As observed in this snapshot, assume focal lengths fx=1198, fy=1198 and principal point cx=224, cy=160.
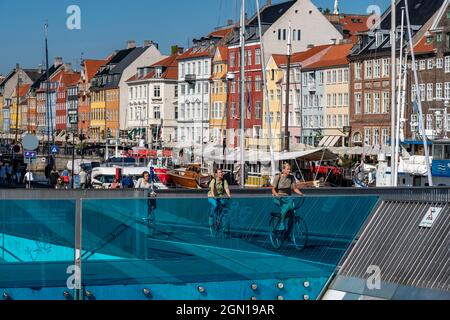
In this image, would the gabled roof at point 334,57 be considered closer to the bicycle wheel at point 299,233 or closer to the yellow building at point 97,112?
the yellow building at point 97,112

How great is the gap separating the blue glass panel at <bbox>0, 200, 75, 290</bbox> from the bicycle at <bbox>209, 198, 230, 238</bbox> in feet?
7.83

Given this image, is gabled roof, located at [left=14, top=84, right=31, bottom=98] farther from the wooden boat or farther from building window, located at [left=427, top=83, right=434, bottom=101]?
the wooden boat

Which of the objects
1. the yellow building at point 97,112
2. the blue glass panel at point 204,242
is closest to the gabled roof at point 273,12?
the yellow building at point 97,112

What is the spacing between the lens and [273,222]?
1883 centimetres

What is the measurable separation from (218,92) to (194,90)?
7292 mm

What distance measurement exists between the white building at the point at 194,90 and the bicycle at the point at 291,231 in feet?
294

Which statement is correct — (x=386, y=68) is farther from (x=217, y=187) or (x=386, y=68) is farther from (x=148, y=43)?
(x=217, y=187)

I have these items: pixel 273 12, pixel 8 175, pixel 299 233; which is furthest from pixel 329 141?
pixel 299 233

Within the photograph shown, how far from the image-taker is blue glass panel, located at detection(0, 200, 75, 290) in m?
16.6

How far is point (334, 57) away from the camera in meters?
94.3

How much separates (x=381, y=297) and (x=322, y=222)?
156 cm

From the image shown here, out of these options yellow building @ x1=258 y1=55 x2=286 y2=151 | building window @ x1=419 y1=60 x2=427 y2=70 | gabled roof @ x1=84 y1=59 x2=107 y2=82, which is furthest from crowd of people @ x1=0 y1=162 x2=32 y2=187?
gabled roof @ x1=84 y1=59 x2=107 y2=82

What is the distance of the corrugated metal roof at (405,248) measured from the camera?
19094mm
